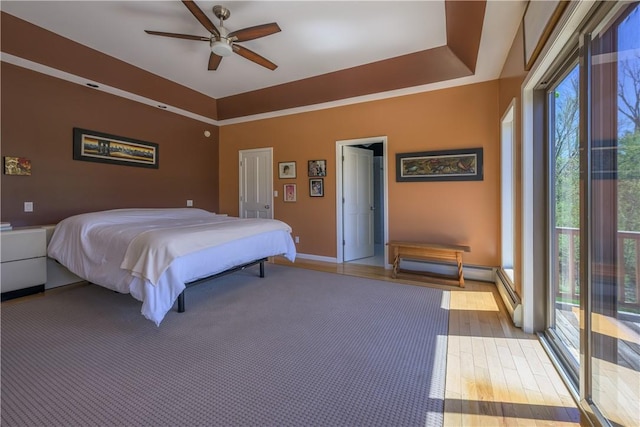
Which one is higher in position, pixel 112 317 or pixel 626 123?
pixel 626 123

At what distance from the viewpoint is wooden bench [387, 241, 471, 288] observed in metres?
3.50

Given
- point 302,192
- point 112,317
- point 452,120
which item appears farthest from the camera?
point 302,192

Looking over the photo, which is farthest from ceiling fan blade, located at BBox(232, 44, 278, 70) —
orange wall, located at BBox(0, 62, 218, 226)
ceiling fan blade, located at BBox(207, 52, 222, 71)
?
orange wall, located at BBox(0, 62, 218, 226)

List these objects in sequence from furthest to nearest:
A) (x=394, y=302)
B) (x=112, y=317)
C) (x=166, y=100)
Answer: (x=166, y=100) < (x=394, y=302) < (x=112, y=317)

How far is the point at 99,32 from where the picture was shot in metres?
3.24

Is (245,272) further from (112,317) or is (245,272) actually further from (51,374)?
(51,374)

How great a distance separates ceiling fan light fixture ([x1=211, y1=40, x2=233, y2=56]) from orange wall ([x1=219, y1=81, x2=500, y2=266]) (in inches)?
89.6

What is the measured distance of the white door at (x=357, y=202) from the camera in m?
4.89

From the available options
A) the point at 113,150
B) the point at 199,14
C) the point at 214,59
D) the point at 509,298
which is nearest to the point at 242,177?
the point at 113,150

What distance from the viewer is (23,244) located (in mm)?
3045

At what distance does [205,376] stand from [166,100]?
4568 mm

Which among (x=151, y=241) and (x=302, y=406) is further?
(x=151, y=241)

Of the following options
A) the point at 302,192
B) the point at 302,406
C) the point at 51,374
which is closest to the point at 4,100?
the point at 51,374

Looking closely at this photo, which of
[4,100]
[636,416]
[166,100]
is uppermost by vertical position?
[166,100]
